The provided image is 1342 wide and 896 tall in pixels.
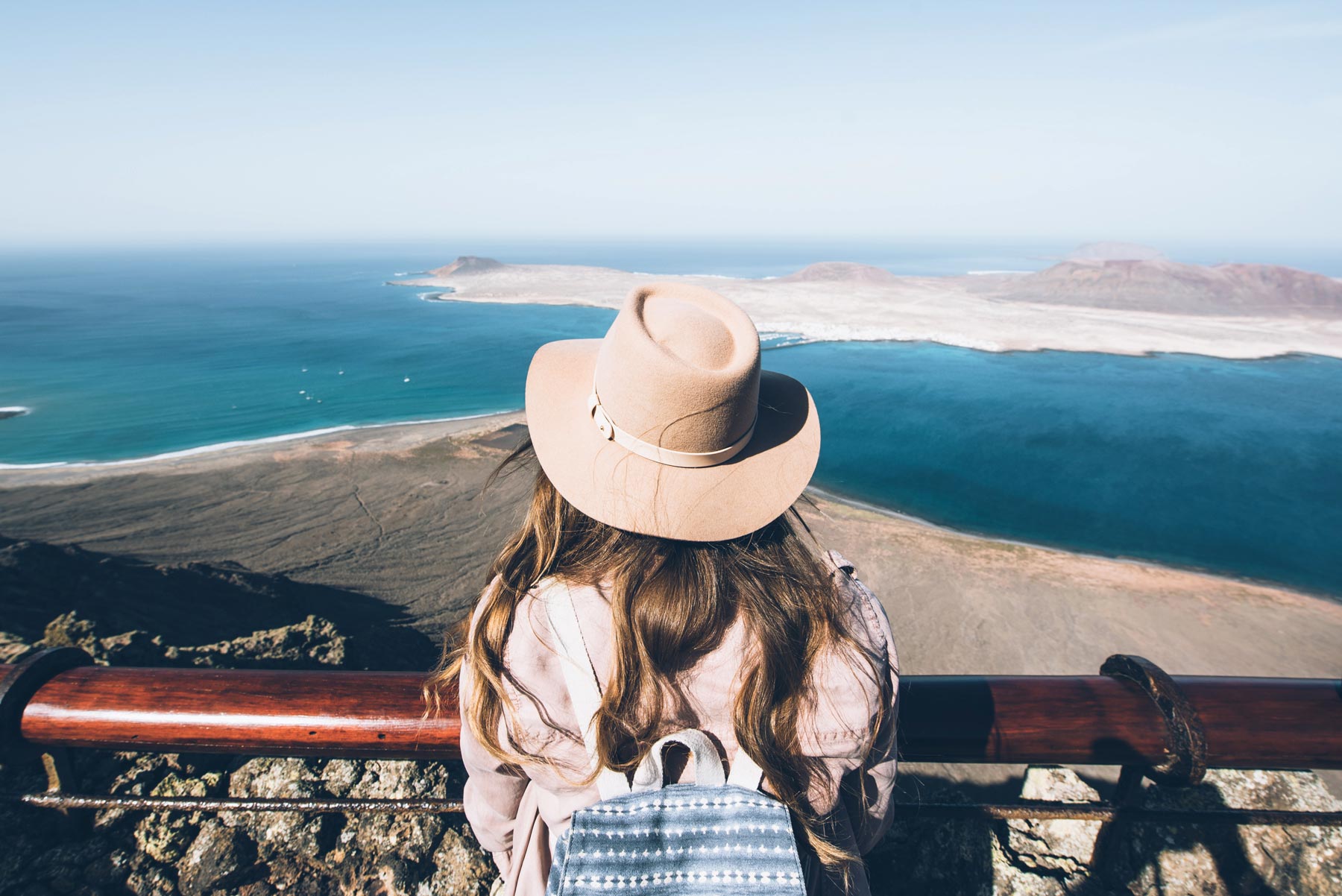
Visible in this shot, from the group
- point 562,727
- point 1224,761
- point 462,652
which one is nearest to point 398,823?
point 462,652

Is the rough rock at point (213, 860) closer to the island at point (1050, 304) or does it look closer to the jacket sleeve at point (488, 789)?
the jacket sleeve at point (488, 789)

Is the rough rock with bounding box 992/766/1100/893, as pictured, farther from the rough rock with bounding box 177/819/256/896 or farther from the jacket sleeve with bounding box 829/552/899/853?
the rough rock with bounding box 177/819/256/896

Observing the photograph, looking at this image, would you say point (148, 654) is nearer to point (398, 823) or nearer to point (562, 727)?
point (398, 823)

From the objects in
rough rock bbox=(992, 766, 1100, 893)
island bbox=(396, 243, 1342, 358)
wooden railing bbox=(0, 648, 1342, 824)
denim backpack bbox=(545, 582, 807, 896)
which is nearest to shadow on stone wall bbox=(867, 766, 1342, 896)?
rough rock bbox=(992, 766, 1100, 893)

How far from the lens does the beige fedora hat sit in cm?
94

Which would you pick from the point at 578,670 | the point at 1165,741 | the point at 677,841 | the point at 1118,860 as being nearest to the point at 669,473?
the point at 578,670

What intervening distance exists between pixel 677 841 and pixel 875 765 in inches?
13.7

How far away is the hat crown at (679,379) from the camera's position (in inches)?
36.5

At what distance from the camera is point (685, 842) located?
764mm

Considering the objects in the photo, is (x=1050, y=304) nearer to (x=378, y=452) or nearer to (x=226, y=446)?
(x=378, y=452)

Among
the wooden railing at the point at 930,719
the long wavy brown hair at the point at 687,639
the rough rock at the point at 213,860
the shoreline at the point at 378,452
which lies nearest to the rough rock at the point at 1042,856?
the wooden railing at the point at 930,719

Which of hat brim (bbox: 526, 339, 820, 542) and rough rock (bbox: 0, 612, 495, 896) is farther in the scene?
rough rock (bbox: 0, 612, 495, 896)

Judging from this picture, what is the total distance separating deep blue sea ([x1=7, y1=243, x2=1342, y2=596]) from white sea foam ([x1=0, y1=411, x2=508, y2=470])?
0.51m

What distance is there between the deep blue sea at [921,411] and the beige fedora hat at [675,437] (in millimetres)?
16720
